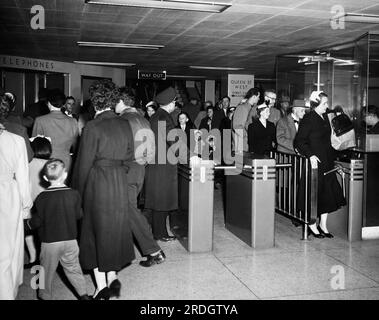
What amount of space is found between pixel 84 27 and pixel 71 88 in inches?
268

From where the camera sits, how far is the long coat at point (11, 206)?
118 inches

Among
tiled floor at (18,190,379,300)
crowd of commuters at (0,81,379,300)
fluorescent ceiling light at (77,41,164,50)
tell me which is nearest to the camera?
crowd of commuters at (0,81,379,300)

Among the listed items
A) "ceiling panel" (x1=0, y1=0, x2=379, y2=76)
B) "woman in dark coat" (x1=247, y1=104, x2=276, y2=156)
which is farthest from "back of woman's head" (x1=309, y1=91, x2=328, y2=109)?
"ceiling panel" (x1=0, y1=0, x2=379, y2=76)

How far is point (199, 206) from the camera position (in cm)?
468

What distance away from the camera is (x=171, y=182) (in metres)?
4.99

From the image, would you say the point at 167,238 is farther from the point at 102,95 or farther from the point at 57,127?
the point at 102,95

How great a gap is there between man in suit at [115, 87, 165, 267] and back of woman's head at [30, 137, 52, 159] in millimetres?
798

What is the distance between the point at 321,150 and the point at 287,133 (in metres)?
0.84

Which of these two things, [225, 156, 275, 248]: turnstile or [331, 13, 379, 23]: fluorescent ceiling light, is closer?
[225, 156, 275, 248]: turnstile

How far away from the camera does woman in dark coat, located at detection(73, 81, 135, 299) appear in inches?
131

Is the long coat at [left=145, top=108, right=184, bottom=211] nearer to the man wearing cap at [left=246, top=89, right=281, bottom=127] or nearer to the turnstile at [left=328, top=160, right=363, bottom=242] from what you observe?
the man wearing cap at [left=246, top=89, right=281, bottom=127]

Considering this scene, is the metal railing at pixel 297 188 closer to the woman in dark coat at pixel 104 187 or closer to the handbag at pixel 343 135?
the handbag at pixel 343 135

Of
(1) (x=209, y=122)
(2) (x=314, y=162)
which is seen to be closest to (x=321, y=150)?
(2) (x=314, y=162)
